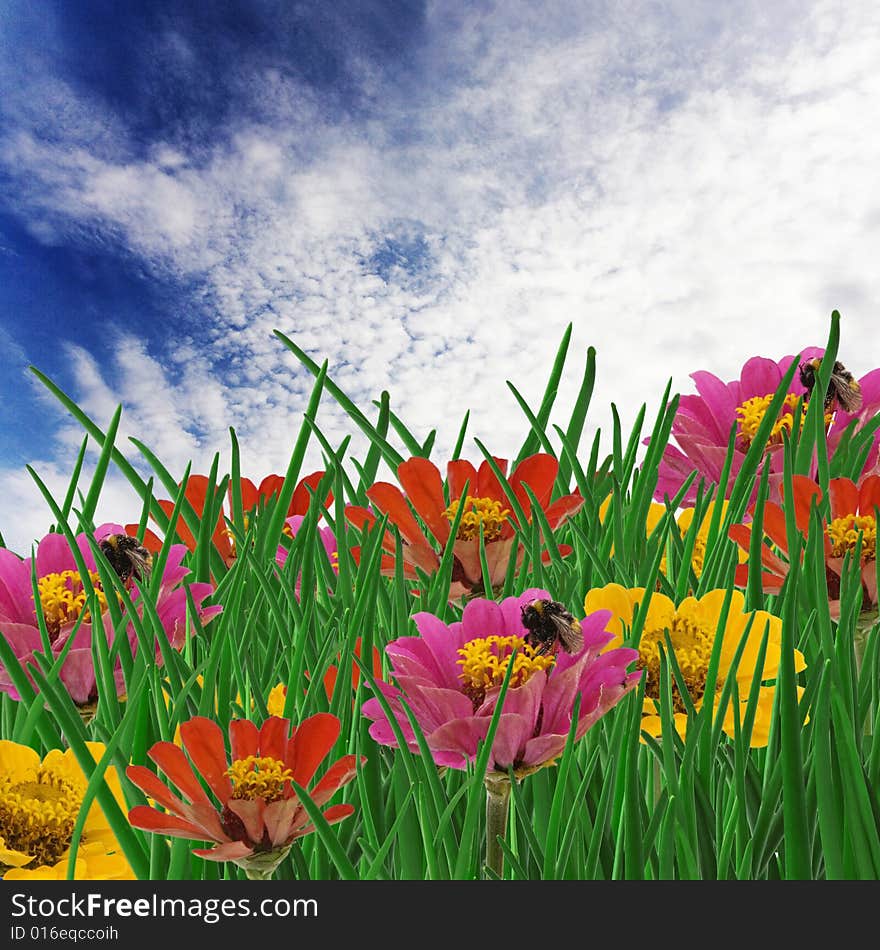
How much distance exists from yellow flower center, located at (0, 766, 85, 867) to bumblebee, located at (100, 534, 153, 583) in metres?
0.19

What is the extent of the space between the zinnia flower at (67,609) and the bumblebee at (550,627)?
0.24 meters

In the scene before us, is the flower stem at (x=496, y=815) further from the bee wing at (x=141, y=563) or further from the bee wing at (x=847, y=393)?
the bee wing at (x=847, y=393)

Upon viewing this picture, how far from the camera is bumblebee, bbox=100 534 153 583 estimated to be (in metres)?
0.69

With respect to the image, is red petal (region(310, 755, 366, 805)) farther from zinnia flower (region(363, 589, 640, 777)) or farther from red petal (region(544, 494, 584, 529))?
red petal (region(544, 494, 584, 529))

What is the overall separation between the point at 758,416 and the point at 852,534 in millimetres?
264

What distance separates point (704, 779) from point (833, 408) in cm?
55

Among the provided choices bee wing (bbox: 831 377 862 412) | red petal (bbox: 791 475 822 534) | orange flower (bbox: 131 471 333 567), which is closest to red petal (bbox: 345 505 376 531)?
orange flower (bbox: 131 471 333 567)

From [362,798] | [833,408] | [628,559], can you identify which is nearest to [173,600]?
[362,798]

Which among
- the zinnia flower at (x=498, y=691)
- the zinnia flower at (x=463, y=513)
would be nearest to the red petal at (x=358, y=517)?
the zinnia flower at (x=463, y=513)

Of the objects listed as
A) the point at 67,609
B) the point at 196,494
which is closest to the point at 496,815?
the point at 67,609

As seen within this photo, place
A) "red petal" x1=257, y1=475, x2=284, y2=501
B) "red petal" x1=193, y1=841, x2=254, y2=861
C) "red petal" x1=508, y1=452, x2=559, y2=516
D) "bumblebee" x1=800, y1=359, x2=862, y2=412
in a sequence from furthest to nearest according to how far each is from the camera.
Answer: "red petal" x1=257, y1=475, x2=284, y2=501
"bumblebee" x1=800, y1=359, x2=862, y2=412
"red petal" x1=508, y1=452, x2=559, y2=516
"red petal" x1=193, y1=841, x2=254, y2=861

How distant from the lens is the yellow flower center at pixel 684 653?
0.54m

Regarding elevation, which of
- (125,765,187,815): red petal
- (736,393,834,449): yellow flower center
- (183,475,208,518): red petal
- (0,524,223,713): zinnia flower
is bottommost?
(125,765,187,815): red petal

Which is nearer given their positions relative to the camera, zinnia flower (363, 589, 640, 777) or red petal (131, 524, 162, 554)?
zinnia flower (363, 589, 640, 777)
